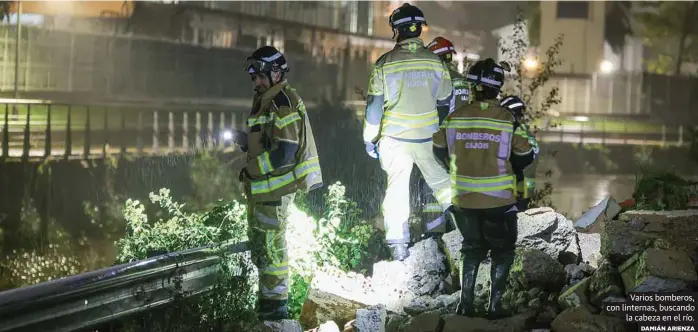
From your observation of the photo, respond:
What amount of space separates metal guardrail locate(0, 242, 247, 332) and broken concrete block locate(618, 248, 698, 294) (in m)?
2.88

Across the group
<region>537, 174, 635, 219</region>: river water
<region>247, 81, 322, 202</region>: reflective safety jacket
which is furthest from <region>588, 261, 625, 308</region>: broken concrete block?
<region>537, 174, 635, 219</region>: river water

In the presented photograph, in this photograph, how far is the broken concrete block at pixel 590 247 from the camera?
684cm

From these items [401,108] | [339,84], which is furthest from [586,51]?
[401,108]

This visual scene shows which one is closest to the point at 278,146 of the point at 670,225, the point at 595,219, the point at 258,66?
the point at 258,66

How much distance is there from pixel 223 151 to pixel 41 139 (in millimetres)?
6775

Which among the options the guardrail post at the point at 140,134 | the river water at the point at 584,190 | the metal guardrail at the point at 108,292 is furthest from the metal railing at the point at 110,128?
the metal guardrail at the point at 108,292

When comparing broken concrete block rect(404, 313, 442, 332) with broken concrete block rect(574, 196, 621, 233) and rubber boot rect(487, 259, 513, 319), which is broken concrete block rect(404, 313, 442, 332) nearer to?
rubber boot rect(487, 259, 513, 319)

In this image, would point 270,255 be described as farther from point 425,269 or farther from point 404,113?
point 404,113

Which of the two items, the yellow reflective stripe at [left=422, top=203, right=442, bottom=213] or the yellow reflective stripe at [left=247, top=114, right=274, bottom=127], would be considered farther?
the yellow reflective stripe at [left=422, top=203, right=442, bottom=213]

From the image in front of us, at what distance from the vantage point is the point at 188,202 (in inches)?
437

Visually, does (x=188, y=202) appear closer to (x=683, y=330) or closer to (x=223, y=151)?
(x=223, y=151)

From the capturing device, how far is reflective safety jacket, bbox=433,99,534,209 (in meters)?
5.29

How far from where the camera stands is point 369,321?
546 cm

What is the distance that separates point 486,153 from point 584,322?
129cm
